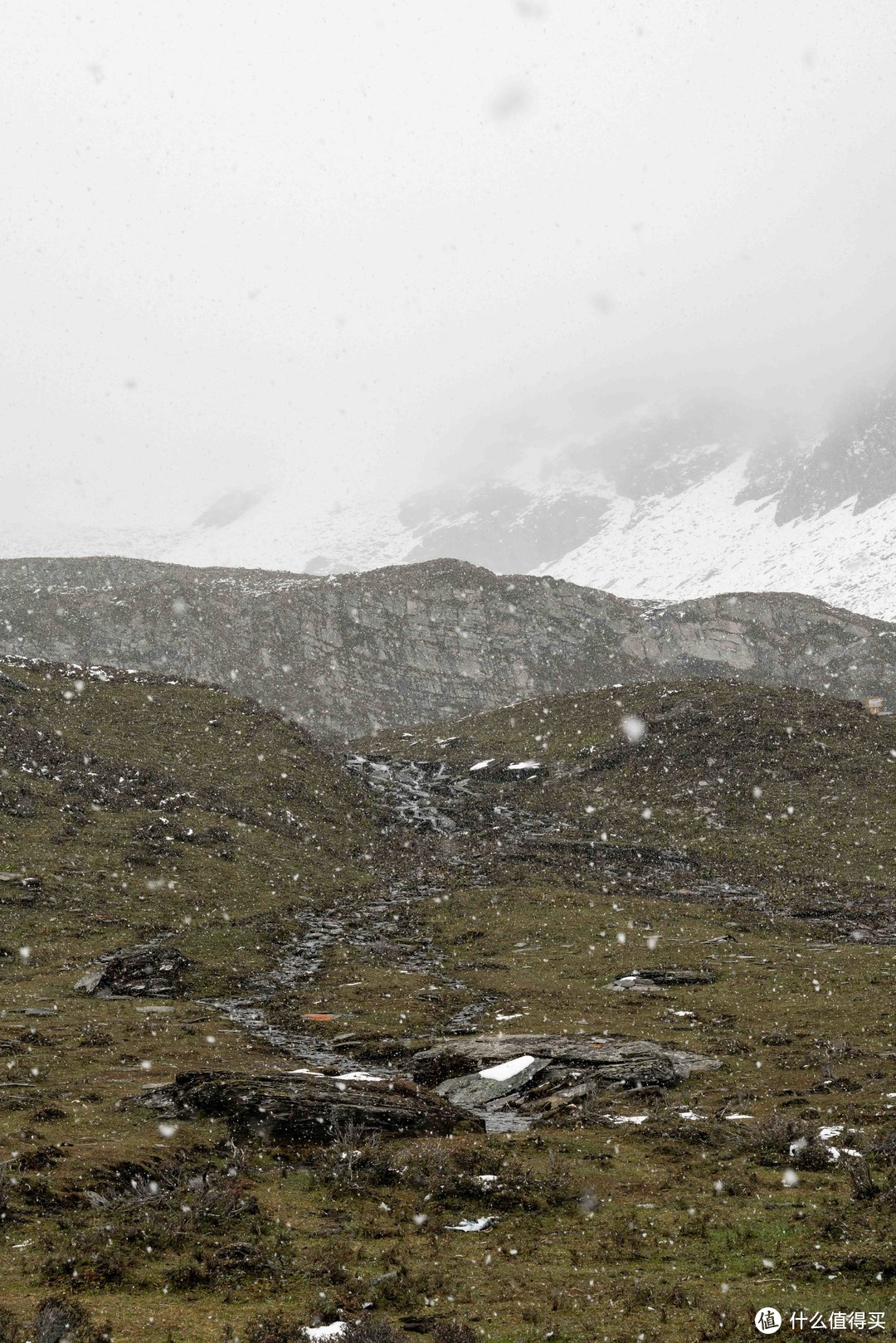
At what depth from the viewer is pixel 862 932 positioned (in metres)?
32.5

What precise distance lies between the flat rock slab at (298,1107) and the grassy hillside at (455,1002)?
11.0 inches

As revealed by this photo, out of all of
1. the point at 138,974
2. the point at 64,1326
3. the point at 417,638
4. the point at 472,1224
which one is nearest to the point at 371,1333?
the point at 64,1326

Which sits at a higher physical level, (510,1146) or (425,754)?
(425,754)

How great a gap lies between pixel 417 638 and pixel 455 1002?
279 feet

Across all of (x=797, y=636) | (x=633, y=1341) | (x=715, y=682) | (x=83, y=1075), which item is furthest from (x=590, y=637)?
(x=633, y=1341)

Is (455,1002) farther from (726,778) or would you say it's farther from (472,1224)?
(726,778)

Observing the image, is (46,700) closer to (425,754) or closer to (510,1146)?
(425,754)

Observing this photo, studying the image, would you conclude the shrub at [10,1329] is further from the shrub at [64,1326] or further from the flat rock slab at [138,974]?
the flat rock slab at [138,974]

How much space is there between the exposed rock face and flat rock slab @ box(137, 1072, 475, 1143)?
267 ft

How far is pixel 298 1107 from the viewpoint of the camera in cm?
1395

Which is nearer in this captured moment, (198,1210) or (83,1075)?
(198,1210)

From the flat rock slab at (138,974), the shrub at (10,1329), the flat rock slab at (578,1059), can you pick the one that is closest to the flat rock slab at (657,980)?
the flat rock slab at (578,1059)

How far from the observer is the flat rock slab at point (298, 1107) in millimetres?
13852

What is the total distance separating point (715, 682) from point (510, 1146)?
56.7 meters
